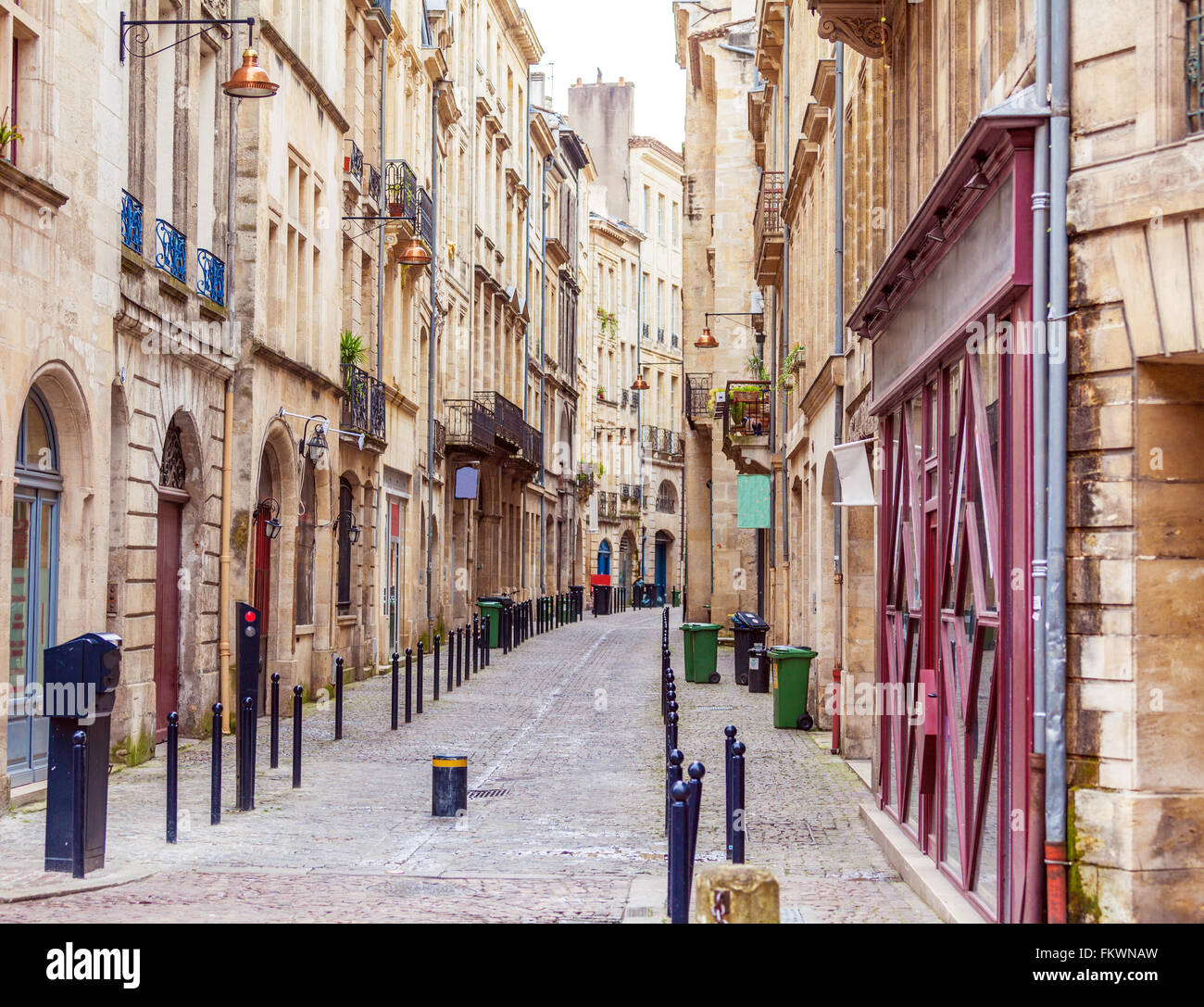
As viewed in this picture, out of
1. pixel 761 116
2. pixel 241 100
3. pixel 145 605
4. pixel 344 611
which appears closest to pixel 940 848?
pixel 145 605

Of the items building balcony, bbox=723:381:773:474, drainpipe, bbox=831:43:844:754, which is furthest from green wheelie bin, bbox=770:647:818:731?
building balcony, bbox=723:381:773:474

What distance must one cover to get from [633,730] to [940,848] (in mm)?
8845

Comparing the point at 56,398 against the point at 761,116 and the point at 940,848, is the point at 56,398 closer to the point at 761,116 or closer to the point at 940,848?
the point at 940,848

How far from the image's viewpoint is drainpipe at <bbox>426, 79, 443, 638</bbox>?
1252 inches

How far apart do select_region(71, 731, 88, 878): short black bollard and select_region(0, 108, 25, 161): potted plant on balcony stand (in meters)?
4.22

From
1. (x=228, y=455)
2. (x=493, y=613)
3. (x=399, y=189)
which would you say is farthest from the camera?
(x=493, y=613)

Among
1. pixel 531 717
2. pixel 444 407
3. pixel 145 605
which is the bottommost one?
pixel 531 717

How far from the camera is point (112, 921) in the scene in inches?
304

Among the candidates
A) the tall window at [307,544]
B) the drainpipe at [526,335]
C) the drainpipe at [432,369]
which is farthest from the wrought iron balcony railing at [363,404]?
the drainpipe at [526,335]

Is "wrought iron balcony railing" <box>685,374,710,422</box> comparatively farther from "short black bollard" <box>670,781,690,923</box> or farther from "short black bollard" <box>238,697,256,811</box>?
"short black bollard" <box>670,781,690,923</box>

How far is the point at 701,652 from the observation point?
25125 mm

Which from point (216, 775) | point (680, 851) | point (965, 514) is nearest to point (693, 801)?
point (680, 851)

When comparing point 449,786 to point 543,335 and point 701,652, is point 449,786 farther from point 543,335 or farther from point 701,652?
point 543,335

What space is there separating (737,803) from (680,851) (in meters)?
1.88
